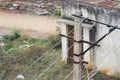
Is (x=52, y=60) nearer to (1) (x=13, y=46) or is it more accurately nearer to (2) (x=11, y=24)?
(1) (x=13, y=46)

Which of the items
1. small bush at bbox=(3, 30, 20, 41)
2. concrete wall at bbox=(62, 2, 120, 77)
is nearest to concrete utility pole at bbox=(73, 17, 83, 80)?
concrete wall at bbox=(62, 2, 120, 77)

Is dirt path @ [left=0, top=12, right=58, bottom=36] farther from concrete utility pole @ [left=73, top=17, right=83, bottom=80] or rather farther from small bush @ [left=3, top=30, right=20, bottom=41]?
concrete utility pole @ [left=73, top=17, right=83, bottom=80]

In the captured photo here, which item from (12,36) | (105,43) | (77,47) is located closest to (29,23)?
(12,36)

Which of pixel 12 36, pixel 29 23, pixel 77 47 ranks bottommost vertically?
pixel 29 23

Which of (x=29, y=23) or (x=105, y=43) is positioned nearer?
(x=105, y=43)

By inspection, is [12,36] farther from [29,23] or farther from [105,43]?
[105,43]

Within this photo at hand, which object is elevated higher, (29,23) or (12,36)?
(12,36)

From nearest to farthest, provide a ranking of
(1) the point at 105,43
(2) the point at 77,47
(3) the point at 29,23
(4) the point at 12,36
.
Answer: (2) the point at 77,47
(1) the point at 105,43
(4) the point at 12,36
(3) the point at 29,23

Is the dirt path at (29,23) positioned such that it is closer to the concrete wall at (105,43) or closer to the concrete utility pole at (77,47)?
the concrete wall at (105,43)
